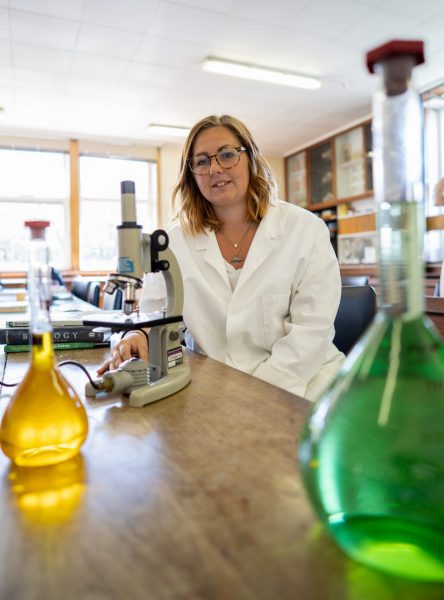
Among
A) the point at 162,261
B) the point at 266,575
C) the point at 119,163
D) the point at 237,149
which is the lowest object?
the point at 266,575

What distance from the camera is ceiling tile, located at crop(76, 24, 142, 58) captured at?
3760 millimetres

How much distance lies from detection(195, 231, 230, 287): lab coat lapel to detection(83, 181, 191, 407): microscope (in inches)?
21.8

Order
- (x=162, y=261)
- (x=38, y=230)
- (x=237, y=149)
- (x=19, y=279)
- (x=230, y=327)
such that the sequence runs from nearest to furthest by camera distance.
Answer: (x=38, y=230) < (x=162, y=261) < (x=230, y=327) < (x=237, y=149) < (x=19, y=279)

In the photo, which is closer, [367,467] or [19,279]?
[367,467]

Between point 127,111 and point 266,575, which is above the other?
point 127,111

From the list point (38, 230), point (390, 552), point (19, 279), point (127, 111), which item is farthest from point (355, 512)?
point (19, 279)

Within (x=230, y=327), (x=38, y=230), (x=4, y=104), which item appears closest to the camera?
(x=38, y=230)

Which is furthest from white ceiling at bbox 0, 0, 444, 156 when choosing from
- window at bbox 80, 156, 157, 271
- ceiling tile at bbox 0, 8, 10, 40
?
window at bbox 80, 156, 157, 271

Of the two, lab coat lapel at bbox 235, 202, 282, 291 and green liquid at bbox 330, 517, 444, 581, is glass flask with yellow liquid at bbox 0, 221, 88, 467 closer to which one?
green liquid at bbox 330, 517, 444, 581

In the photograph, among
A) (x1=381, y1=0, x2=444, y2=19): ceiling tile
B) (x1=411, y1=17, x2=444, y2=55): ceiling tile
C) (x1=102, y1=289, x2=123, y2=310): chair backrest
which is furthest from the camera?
(x1=411, y1=17, x2=444, y2=55): ceiling tile

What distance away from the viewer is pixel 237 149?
151 centimetres

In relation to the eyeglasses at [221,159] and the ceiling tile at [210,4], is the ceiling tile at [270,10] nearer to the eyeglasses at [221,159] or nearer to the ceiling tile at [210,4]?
the ceiling tile at [210,4]

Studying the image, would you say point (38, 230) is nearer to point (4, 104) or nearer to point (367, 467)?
point (367, 467)

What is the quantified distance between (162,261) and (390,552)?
64 cm
